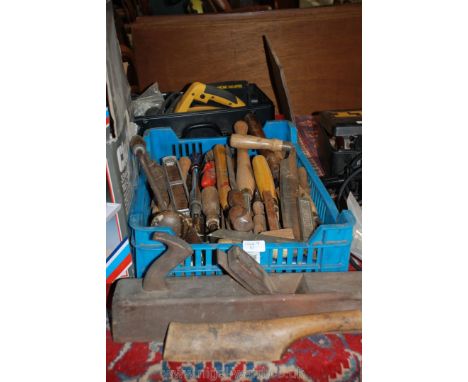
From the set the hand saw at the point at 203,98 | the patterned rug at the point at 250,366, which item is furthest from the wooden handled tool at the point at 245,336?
the hand saw at the point at 203,98

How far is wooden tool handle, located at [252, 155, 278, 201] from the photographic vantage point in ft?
2.65

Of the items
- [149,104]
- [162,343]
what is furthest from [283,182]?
[149,104]

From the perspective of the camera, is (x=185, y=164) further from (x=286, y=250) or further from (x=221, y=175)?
(x=286, y=250)

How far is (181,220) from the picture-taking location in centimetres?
69

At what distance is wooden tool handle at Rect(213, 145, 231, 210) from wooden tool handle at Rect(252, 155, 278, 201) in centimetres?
7

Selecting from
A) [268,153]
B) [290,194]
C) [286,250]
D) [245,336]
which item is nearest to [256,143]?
[268,153]

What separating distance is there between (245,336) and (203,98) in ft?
2.59

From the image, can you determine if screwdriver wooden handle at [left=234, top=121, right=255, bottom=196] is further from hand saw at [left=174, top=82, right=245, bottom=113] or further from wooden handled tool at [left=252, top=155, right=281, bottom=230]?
hand saw at [left=174, top=82, right=245, bottom=113]

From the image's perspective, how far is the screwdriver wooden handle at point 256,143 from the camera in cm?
89

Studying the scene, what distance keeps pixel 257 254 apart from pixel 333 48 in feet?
4.04

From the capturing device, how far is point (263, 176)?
0.84 metres

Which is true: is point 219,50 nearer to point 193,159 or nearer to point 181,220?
point 193,159

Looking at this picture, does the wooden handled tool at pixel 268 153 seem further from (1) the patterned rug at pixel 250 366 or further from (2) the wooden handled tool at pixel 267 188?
(1) the patterned rug at pixel 250 366

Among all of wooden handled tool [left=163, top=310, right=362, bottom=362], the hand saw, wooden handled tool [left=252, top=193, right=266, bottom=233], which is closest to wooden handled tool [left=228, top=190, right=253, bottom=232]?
wooden handled tool [left=252, top=193, right=266, bottom=233]
